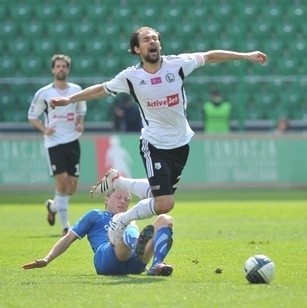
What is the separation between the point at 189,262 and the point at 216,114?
15132mm

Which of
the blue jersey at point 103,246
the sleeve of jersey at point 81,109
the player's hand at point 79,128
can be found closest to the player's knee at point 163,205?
the blue jersey at point 103,246

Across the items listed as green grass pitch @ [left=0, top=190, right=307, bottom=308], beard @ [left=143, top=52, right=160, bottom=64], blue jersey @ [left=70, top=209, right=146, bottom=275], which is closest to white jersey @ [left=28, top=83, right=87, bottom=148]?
green grass pitch @ [left=0, top=190, right=307, bottom=308]

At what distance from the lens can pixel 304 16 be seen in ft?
99.7

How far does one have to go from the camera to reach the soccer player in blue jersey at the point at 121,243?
9.97 meters

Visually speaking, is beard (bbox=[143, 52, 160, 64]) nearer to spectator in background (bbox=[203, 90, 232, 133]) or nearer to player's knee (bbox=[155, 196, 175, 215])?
player's knee (bbox=[155, 196, 175, 215])

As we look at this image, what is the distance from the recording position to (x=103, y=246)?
10.3 m

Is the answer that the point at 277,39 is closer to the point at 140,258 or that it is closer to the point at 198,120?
the point at 198,120

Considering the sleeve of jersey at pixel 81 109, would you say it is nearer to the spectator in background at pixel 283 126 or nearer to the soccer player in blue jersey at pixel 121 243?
the soccer player in blue jersey at pixel 121 243

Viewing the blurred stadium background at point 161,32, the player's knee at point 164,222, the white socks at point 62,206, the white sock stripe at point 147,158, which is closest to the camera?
the player's knee at point 164,222

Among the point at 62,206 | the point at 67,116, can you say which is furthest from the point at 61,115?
the point at 62,206

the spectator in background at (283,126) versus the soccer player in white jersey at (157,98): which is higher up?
the soccer player in white jersey at (157,98)

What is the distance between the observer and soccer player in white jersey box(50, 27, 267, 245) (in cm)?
1090

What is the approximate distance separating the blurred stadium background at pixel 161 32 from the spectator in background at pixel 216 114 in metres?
1.40

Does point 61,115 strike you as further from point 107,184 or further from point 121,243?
point 121,243
